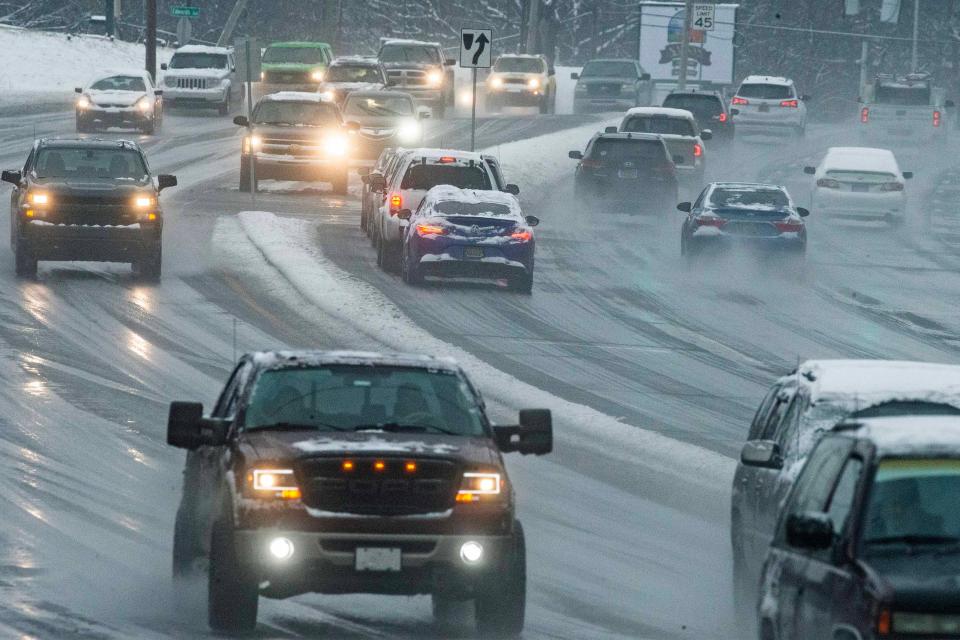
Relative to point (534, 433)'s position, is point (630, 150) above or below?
below

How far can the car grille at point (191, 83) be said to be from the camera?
58.6 metres

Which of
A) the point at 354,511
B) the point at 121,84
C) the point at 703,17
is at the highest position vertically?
the point at 354,511

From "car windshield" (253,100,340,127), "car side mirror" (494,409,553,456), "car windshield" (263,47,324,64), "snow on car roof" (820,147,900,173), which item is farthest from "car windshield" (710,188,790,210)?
"car windshield" (263,47,324,64)

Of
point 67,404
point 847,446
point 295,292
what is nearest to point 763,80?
point 295,292

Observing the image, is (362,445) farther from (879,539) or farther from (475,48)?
(475,48)

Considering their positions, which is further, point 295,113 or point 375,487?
point 295,113

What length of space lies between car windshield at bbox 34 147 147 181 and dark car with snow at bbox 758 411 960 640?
66.5 ft

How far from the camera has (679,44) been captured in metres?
78.8

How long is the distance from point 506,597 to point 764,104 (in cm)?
4930

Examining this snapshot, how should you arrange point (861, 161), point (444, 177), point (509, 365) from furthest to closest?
point (861, 161), point (444, 177), point (509, 365)

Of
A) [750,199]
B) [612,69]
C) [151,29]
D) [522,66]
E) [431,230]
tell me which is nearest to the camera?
[431,230]

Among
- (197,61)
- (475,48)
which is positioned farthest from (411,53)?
(475,48)

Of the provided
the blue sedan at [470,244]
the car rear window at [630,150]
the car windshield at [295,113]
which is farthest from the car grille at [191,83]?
the blue sedan at [470,244]

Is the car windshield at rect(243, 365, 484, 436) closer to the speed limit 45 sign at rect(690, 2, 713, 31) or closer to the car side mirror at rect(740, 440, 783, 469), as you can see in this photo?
the car side mirror at rect(740, 440, 783, 469)
